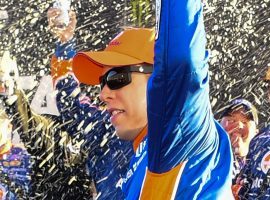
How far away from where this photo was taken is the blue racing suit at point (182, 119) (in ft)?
2.44

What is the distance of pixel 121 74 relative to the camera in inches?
49.8

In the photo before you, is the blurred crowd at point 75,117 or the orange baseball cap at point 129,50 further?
the blurred crowd at point 75,117

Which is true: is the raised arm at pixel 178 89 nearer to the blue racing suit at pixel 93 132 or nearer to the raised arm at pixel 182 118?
the raised arm at pixel 182 118

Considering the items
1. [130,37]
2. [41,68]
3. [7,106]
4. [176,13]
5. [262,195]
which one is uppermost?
[176,13]

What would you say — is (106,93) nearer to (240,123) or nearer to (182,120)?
(182,120)

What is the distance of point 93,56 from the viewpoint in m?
1.31

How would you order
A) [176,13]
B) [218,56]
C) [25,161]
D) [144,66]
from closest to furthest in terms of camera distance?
[176,13] → [144,66] → [25,161] → [218,56]

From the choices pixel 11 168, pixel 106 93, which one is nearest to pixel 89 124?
pixel 11 168

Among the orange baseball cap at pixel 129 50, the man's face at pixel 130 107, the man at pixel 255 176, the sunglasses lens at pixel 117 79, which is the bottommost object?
the man at pixel 255 176

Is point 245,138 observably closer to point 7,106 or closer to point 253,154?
point 253,154

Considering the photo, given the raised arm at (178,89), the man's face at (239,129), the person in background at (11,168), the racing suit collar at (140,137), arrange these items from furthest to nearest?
the man's face at (239,129) < the person in background at (11,168) < the racing suit collar at (140,137) < the raised arm at (178,89)

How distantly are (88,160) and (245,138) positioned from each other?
0.78 meters

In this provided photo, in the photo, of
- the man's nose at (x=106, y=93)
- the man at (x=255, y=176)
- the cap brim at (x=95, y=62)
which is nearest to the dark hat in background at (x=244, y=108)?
the man at (x=255, y=176)

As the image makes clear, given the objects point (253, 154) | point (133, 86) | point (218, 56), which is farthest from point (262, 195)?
point (133, 86)
